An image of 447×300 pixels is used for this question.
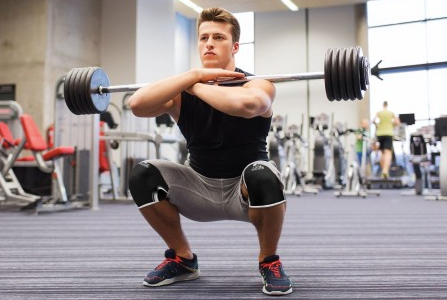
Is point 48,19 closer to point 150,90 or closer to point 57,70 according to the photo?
point 57,70

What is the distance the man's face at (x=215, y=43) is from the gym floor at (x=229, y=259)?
0.69m

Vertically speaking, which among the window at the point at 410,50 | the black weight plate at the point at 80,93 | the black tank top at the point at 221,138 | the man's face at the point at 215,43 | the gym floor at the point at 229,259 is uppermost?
the window at the point at 410,50

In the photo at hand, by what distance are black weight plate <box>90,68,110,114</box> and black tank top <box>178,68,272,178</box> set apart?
0.29 meters

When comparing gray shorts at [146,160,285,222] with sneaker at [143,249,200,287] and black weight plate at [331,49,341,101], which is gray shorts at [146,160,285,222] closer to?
sneaker at [143,249,200,287]

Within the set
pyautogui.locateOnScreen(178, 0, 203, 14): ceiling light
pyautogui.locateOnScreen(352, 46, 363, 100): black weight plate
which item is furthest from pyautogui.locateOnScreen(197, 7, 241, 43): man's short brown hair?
pyautogui.locateOnScreen(178, 0, 203, 14): ceiling light

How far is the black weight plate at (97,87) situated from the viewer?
1572 mm

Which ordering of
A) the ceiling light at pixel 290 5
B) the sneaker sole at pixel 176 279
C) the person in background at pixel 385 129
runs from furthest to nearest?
the ceiling light at pixel 290 5 → the person in background at pixel 385 129 → the sneaker sole at pixel 176 279

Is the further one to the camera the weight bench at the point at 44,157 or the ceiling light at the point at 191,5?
the ceiling light at the point at 191,5

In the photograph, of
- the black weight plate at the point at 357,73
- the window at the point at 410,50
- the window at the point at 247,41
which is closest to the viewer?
the black weight plate at the point at 357,73

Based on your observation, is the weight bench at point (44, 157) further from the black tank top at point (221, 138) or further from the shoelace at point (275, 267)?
the shoelace at point (275, 267)

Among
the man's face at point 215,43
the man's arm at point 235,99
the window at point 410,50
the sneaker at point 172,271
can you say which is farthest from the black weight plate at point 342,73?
the window at point 410,50

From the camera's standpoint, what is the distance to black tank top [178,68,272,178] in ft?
4.83

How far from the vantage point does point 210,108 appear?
150 centimetres

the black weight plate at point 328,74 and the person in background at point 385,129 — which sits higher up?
the person in background at point 385,129
